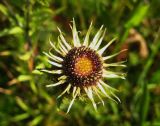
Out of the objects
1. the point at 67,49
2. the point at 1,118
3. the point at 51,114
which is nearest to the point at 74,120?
the point at 51,114

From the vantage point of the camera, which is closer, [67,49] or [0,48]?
[67,49]

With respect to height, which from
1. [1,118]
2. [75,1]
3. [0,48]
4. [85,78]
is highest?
[75,1]

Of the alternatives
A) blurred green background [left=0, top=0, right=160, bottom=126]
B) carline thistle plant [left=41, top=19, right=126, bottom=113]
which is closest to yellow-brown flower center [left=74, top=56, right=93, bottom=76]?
carline thistle plant [left=41, top=19, right=126, bottom=113]

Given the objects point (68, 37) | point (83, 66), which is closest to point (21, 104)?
point (68, 37)

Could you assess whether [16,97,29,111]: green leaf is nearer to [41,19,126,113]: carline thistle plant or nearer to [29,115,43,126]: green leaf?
[29,115,43,126]: green leaf

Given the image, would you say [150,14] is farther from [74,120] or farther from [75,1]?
[74,120]

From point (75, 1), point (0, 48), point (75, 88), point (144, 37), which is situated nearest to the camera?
point (75, 88)

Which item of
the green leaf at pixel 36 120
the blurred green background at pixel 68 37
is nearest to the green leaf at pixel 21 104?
the blurred green background at pixel 68 37
